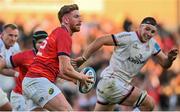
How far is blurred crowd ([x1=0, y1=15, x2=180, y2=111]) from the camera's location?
67.4 ft

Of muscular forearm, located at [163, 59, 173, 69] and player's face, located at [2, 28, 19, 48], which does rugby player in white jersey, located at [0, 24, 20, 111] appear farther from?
muscular forearm, located at [163, 59, 173, 69]

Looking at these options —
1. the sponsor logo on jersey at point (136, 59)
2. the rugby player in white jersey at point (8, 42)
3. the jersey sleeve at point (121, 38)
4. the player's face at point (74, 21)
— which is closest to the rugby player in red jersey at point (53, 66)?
the player's face at point (74, 21)

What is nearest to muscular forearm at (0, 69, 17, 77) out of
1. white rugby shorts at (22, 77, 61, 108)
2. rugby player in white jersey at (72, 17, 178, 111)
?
rugby player in white jersey at (72, 17, 178, 111)

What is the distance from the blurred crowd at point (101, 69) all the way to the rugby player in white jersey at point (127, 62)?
566 cm

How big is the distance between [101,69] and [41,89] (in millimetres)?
8787

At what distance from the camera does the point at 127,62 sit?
44.0 feet

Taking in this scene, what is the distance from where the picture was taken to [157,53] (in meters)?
13.7

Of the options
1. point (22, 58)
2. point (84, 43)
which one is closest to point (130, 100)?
point (22, 58)

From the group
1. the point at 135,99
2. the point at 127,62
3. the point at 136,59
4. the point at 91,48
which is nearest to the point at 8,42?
the point at 91,48

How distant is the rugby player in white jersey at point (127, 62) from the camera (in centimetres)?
1325

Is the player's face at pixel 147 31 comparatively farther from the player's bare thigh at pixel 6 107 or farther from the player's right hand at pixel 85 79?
the player's bare thigh at pixel 6 107

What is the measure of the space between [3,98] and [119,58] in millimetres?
2091

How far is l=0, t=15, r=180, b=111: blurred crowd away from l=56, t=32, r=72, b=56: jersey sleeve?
8.01 metres

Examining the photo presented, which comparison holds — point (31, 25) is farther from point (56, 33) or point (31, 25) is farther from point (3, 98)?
point (56, 33)
